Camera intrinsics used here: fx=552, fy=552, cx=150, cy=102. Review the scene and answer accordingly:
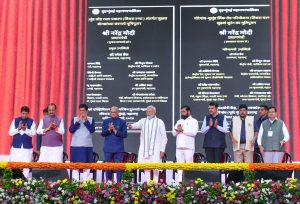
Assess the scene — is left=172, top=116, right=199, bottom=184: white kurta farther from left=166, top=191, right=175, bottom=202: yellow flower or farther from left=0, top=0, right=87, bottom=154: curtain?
left=0, top=0, right=87, bottom=154: curtain

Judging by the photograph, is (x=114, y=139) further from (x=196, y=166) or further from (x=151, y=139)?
(x=196, y=166)

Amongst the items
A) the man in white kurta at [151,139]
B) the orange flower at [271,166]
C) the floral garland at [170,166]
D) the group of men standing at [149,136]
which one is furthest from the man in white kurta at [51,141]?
the orange flower at [271,166]

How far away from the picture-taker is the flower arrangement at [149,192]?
17.8 feet

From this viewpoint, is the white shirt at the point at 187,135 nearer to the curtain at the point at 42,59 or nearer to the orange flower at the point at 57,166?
the orange flower at the point at 57,166

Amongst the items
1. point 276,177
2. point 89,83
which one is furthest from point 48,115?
point 276,177

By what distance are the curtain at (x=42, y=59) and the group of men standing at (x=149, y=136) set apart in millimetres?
2075

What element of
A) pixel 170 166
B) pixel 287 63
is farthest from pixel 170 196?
pixel 287 63

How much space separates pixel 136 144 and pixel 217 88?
1.71 m

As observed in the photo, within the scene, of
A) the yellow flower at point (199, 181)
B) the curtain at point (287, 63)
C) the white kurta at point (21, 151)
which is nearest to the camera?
the yellow flower at point (199, 181)

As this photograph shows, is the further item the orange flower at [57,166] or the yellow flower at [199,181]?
the orange flower at [57,166]

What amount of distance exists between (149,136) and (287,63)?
10.1ft

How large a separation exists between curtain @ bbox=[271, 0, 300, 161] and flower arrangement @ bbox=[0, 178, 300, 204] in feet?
12.8

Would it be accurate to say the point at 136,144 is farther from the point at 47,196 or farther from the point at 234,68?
the point at 47,196

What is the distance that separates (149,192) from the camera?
5492mm
